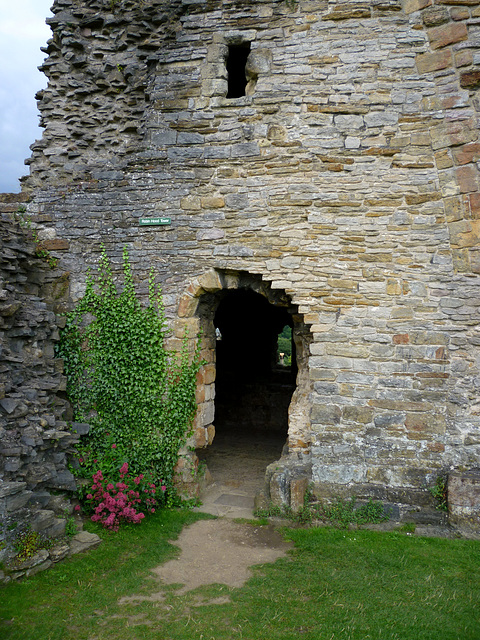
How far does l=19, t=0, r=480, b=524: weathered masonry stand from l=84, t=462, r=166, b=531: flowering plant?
1.05m

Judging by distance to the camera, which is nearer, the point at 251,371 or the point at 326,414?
the point at 326,414

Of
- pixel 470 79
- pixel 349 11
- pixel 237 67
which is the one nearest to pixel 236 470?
pixel 237 67

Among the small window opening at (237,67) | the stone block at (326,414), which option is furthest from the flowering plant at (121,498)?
the small window opening at (237,67)

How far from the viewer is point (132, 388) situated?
623 centimetres

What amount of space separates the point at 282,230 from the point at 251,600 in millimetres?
4077

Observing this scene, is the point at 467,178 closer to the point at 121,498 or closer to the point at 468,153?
the point at 468,153

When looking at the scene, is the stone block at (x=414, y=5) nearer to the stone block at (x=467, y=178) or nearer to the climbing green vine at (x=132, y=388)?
the stone block at (x=467, y=178)

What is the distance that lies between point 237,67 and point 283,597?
270 inches

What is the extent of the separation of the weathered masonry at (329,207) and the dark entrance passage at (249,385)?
2836 mm

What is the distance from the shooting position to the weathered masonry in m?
5.68

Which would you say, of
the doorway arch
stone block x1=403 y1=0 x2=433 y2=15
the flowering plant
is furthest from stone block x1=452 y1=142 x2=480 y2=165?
the flowering plant

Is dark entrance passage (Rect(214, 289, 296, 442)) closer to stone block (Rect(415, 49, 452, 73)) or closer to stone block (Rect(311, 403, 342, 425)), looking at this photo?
stone block (Rect(311, 403, 342, 425))

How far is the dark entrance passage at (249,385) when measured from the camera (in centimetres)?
918

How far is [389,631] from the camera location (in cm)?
378
